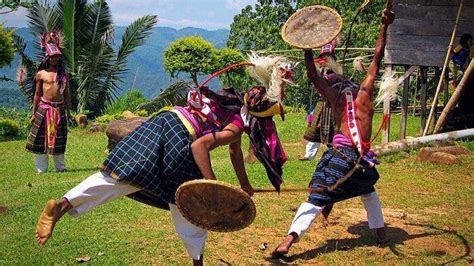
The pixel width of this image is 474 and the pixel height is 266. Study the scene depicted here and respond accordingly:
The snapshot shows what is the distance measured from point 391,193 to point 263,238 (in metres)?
2.72

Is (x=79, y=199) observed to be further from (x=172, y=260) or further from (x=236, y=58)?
(x=236, y=58)

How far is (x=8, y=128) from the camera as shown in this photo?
16.7m

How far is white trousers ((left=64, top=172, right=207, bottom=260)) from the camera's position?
4617mm

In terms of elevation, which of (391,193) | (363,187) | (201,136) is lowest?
(391,193)

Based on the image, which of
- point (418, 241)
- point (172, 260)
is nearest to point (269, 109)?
point (172, 260)

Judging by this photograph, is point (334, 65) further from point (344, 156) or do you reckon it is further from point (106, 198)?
point (106, 198)

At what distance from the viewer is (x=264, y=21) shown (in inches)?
1334

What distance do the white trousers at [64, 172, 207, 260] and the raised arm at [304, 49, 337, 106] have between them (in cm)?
163

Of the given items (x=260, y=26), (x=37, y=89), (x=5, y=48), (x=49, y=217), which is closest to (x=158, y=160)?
(x=49, y=217)

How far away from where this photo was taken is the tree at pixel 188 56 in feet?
69.6

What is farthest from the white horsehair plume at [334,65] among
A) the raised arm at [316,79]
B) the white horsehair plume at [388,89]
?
the raised arm at [316,79]

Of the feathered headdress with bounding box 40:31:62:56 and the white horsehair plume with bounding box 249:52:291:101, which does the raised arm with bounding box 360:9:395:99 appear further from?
the feathered headdress with bounding box 40:31:62:56

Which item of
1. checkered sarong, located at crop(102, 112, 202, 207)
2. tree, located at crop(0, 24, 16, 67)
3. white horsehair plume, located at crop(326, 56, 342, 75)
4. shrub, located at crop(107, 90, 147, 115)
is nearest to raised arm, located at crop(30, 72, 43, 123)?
white horsehair plume, located at crop(326, 56, 342, 75)

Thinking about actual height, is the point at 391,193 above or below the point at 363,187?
below
